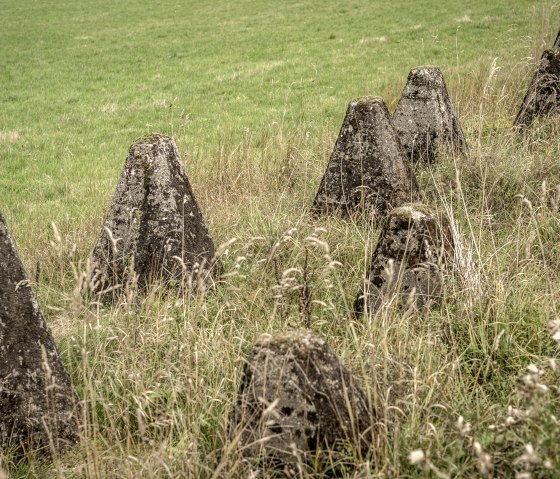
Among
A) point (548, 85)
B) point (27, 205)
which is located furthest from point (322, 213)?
point (27, 205)

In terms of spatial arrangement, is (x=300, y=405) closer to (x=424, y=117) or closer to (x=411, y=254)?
(x=411, y=254)

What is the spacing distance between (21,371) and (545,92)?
6.58m

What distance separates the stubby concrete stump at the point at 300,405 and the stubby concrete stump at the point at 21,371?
1096mm

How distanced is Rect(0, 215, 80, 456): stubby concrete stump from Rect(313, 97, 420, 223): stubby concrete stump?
294 cm

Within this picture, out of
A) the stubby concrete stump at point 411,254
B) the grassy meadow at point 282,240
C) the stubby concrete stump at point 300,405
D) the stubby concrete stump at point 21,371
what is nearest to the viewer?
the stubby concrete stump at point 300,405

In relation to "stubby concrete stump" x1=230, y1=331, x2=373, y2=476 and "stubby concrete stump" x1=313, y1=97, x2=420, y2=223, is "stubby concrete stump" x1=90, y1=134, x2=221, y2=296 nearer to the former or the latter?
"stubby concrete stump" x1=313, y1=97, x2=420, y2=223

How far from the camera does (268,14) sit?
99.8ft

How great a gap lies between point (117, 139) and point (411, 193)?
7.52 meters

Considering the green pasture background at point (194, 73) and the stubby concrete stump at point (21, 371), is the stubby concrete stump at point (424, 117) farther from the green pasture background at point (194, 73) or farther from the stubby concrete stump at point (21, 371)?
the stubby concrete stump at point (21, 371)

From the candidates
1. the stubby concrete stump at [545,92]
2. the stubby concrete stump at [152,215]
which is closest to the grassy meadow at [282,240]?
the stubby concrete stump at [545,92]

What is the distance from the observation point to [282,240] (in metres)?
3.56

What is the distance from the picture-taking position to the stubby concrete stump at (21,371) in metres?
3.25

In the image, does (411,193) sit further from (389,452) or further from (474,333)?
(389,452)

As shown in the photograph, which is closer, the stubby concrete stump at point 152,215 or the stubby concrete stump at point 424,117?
the stubby concrete stump at point 152,215
